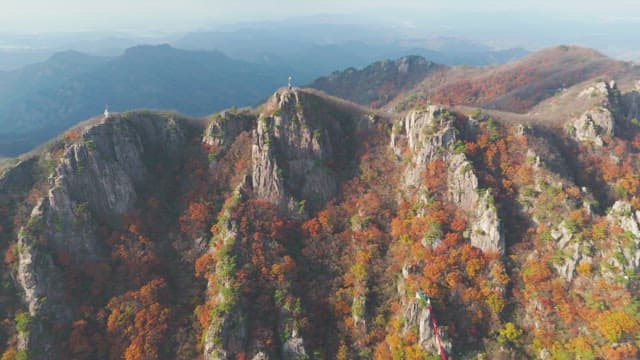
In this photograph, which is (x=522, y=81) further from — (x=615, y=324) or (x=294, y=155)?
(x=615, y=324)

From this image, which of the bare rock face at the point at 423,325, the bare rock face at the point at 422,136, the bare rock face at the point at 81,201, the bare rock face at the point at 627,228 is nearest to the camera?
the bare rock face at the point at 423,325

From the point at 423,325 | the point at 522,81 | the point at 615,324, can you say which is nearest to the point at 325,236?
the point at 423,325

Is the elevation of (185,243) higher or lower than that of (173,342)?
higher

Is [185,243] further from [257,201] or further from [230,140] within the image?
[230,140]

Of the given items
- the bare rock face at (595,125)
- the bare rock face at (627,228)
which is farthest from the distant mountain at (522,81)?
the bare rock face at (627,228)

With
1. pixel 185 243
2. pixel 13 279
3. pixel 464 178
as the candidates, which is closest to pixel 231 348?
pixel 185 243

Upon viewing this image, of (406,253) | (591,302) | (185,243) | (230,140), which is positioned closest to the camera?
(591,302)

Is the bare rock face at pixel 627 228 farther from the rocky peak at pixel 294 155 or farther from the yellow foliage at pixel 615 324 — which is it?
the rocky peak at pixel 294 155
